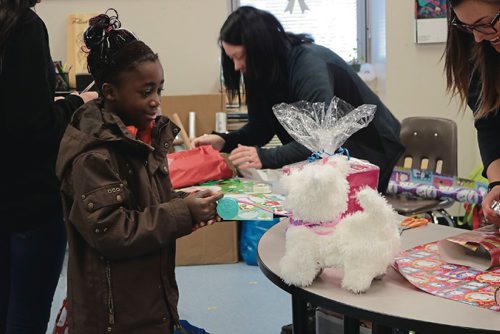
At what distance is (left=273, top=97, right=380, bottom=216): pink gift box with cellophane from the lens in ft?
4.28

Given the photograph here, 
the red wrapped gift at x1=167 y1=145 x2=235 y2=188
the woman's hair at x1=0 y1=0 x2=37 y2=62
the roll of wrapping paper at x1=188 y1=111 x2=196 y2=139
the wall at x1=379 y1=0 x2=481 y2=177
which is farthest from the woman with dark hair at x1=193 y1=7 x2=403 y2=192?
the wall at x1=379 y1=0 x2=481 y2=177

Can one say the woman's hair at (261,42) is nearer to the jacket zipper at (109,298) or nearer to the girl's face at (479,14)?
the girl's face at (479,14)

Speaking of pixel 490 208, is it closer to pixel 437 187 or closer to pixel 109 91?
pixel 109 91

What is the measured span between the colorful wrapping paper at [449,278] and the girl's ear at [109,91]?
0.77 metres

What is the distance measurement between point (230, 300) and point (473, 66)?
1907 millimetres

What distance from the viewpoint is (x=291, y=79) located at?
86.4 inches

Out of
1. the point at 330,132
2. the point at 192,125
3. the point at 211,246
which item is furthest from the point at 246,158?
the point at 192,125

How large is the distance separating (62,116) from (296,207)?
0.80m

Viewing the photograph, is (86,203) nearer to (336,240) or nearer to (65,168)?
(65,168)

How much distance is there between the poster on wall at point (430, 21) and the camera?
12.9 feet

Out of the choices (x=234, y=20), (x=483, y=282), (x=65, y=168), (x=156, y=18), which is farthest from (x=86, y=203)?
(x=156, y=18)

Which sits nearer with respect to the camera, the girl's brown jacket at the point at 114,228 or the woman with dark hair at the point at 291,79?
the girl's brown jacket at the point at 114,228

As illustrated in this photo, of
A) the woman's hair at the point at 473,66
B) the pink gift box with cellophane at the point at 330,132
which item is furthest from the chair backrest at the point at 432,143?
the pink gift box with cellophane at the point at 330,132

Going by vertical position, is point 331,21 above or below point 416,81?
above
